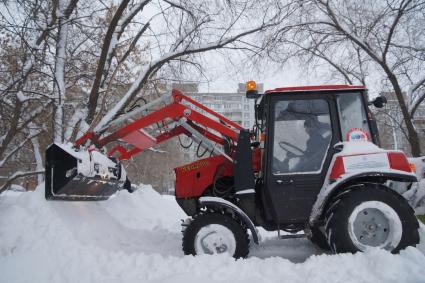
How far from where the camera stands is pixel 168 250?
19.2 ft

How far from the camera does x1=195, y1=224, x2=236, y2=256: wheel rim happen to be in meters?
4.87

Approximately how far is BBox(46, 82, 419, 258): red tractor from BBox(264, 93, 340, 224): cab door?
13mm

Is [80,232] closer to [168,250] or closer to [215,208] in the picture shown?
[168,250]

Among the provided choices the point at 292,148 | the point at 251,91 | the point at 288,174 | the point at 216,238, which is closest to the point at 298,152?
the point at 292,148

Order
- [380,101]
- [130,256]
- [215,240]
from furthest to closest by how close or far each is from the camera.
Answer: [380,101] → [215,240] → [130,256]

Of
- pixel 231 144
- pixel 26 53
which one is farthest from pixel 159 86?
pixel 231 144

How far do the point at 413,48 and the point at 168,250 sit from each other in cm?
1139

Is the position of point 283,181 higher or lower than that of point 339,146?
lower

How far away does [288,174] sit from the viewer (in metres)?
4.95

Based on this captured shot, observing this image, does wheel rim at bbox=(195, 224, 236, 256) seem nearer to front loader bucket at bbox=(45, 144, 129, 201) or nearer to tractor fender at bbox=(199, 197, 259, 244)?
tractor fender at bbox=(199, 197, 259, 244)

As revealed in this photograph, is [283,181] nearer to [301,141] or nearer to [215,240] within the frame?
[301,141]

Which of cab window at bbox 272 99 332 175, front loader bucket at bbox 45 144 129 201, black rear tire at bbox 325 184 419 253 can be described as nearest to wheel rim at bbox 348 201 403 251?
black rear tire at bbox 325 184 419 253

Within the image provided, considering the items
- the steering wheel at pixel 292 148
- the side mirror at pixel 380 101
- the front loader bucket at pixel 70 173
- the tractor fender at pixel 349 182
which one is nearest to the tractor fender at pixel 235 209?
the tractor fender at pixel 349 182

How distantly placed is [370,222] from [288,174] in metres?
1.10
